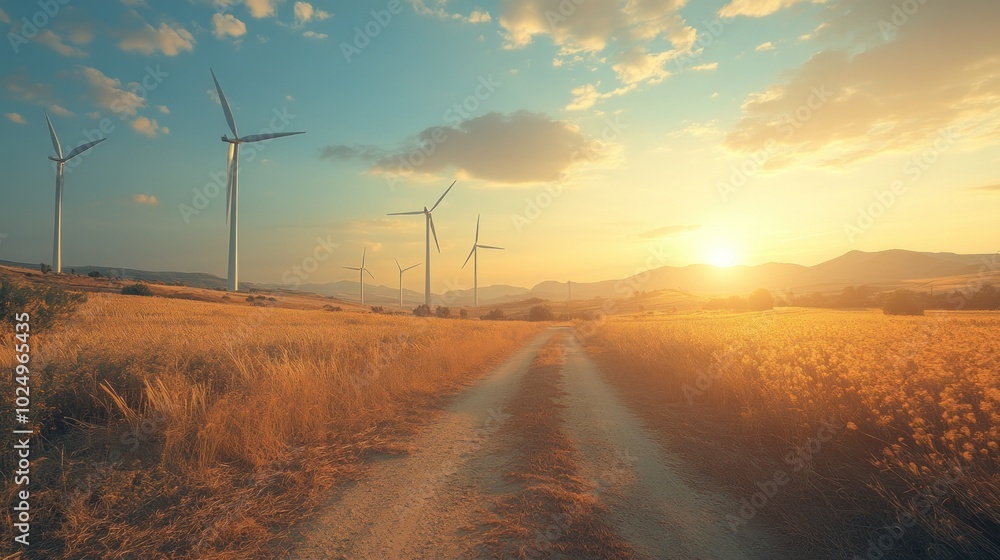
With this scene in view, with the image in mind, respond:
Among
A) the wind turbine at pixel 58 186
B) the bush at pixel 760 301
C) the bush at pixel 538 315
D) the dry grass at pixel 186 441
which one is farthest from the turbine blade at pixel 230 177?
the bush at pixel 760 301

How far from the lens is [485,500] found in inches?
214

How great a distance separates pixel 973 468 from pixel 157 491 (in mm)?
8712

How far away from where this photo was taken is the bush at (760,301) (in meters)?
70.2

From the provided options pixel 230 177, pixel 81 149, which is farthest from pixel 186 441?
pixel 81 149

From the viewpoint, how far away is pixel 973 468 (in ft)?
14.7

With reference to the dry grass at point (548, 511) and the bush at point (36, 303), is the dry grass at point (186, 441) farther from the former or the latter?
the dry grass at point (548, 511)

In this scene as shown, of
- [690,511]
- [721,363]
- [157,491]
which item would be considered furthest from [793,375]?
[157,491]

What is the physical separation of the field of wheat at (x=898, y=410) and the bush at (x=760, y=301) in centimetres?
6668

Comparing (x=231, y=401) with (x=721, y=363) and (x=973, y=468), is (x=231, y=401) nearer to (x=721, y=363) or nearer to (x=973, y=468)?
(x=973, y=468)

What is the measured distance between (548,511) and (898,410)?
4.91 m

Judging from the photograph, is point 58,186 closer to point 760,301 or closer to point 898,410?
point 898,410

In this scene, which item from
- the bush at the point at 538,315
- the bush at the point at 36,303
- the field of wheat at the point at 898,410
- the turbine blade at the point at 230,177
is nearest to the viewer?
the field of wheat at the point at 898,410

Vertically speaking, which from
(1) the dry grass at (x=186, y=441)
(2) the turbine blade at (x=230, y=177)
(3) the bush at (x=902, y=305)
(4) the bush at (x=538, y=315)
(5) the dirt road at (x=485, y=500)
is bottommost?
(4) the bush at (x=538, y=315)

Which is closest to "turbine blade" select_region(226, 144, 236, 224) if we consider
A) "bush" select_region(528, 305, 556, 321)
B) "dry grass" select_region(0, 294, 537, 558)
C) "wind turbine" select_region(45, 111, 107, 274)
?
"wind turbine" select_region(45, 111, 107, 274)
